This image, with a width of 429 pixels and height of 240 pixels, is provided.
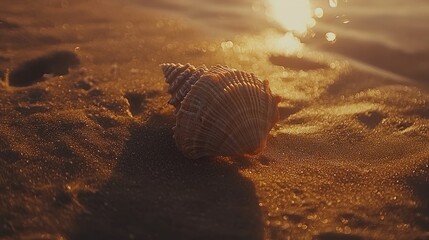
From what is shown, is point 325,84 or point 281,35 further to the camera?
point 281,35

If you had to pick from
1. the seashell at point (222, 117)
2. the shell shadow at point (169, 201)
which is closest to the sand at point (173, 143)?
the shell shadow at point (169, 201)

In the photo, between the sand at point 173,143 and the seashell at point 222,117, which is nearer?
the sand at point 173,143

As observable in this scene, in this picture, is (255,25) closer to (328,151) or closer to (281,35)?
(281,35)

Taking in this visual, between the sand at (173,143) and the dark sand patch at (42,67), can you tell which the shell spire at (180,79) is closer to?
the sand at (173,143)

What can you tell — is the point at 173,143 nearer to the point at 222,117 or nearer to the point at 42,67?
the point at 222,117

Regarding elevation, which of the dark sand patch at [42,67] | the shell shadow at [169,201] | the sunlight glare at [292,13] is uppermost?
the sunlight glare at [292,13]

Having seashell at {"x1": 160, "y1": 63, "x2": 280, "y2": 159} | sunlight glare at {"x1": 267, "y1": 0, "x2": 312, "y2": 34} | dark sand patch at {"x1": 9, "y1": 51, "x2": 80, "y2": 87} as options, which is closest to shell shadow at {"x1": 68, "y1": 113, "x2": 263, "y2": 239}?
seashell at {"x1": 160, "y1": 63, "x2": 280, "y2": 159}

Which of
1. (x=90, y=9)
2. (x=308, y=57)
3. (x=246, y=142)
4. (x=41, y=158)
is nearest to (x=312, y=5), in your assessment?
(x=308, y=57)
